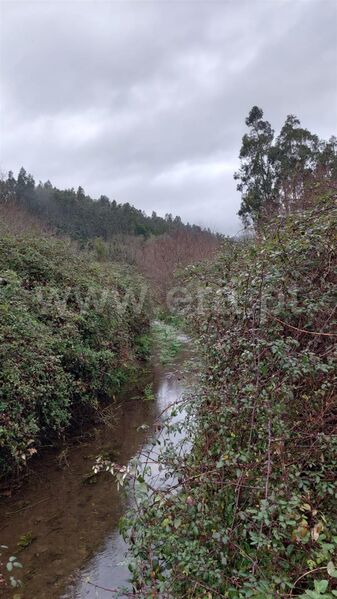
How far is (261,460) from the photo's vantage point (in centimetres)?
269

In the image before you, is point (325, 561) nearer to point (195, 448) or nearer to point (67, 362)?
point (195, 448)

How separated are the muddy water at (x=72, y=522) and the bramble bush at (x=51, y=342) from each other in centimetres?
49

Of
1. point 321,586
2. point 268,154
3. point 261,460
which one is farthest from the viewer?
point 268,154

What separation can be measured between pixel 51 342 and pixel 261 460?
4.25 m

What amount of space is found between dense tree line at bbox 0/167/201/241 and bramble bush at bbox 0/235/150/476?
30621 mm

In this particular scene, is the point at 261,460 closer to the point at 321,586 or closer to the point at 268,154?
the point at 321,586

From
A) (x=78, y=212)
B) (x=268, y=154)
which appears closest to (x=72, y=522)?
(x=268, y=154)

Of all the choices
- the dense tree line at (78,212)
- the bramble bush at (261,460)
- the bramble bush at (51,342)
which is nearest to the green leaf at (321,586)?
the bramble bush at (261,460)

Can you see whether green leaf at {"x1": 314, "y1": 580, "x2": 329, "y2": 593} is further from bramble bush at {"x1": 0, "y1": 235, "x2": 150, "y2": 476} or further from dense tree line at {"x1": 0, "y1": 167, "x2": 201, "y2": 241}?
dense tree line at {"x1": 0, "y1": 167, "x2": 201, "y2": 241}

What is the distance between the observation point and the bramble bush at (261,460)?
234 cm

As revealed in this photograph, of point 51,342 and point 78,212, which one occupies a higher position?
point 78,212

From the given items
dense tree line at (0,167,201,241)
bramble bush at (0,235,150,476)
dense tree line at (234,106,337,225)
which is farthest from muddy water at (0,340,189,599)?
dense tree line at (0,167,201,241)

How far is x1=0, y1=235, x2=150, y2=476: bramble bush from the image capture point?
17.0 feet

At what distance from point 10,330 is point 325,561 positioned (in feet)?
14.9
